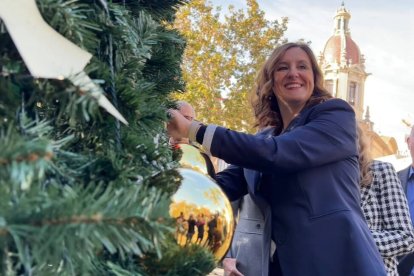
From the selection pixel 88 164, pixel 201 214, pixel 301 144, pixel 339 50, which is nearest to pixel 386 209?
pixel 301 144

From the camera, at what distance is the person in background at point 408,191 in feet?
9.97

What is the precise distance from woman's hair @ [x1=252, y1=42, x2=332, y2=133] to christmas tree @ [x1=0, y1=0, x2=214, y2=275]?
1.10m

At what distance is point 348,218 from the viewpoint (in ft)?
5.36

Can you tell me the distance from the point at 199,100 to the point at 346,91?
32349 mm

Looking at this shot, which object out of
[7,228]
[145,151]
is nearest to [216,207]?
[145,151]

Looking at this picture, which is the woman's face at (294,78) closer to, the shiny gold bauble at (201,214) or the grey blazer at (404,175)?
the shiny gold bauble at (201,214)

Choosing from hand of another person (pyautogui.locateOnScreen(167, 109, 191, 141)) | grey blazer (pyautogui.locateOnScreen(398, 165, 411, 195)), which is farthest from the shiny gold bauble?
grey blazer (pyautogui.locateOnScreen(398, 165, 411, 195))

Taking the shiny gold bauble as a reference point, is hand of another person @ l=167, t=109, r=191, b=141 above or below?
above

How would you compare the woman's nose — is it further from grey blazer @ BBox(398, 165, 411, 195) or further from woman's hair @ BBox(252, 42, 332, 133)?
grey blazer @ BBox(398, 165, 411, 195)

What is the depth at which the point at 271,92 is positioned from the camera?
222 cm

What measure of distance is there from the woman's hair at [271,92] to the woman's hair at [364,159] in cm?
43

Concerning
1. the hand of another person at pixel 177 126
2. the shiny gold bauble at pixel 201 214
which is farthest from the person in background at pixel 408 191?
the shiny gold bauble at pixel 201 214

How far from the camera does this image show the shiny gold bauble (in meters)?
0.87

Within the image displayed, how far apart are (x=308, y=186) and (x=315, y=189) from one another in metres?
0.02
